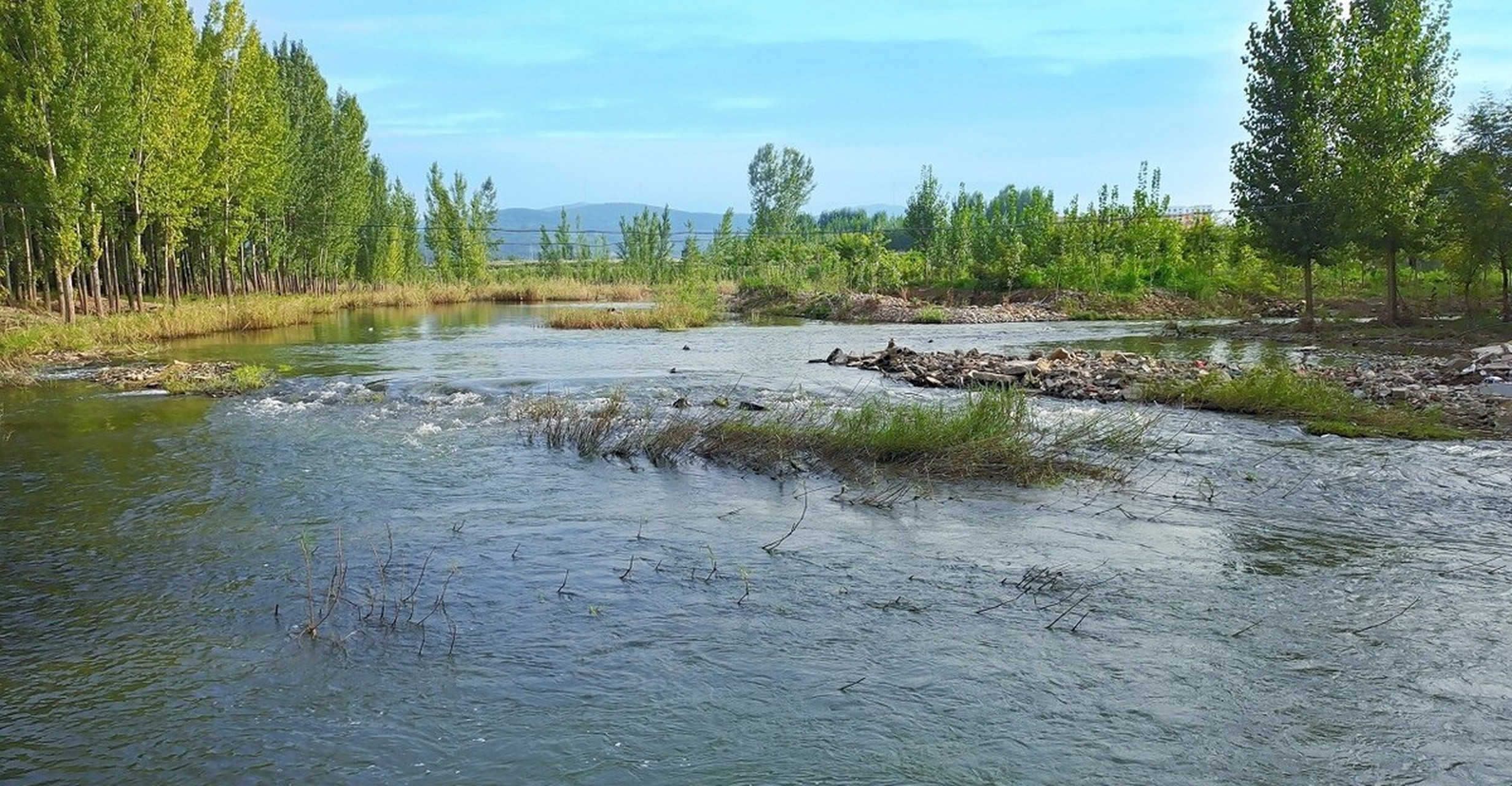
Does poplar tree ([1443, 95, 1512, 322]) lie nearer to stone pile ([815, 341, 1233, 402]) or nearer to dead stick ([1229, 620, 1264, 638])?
stone pile ([815, 341, 1233, 402])

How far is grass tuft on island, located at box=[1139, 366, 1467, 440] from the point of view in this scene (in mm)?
14281

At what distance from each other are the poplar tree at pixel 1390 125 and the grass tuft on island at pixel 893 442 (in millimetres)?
19549

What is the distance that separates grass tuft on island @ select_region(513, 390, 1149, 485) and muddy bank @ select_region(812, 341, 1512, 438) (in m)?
3.57

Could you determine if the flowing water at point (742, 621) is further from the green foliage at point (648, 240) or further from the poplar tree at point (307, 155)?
the green foliage at point (648, 240)

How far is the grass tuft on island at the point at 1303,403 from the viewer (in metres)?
14.3

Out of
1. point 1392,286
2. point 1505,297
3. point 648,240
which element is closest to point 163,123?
point 1392,286

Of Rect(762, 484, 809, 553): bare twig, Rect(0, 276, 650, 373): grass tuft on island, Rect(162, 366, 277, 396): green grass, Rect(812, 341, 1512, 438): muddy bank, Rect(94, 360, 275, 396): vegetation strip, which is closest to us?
Rect(762, 484, 809, 553): bare twig

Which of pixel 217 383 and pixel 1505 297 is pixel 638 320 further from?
pixel 1505 297

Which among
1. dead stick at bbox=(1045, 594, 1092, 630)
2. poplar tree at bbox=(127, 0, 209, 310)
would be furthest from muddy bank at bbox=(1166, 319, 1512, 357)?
poplar tree at bbox=(127, 0, 209, 310)

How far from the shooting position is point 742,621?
24.7ft

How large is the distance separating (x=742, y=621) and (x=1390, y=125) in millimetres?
29910

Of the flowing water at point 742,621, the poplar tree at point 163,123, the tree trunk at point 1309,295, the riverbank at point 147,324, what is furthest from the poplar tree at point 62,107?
the tree trunk at point 1309,295

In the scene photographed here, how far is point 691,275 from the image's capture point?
190 feet

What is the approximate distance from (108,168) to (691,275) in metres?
32.3
